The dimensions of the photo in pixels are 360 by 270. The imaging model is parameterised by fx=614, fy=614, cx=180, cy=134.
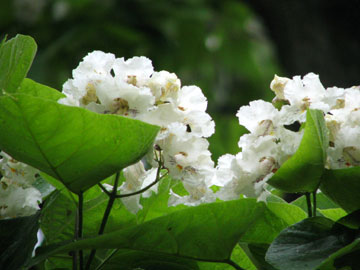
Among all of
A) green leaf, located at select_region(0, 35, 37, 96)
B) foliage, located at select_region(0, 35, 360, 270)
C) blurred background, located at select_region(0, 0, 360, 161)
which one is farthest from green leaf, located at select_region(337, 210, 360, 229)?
blurred background, located at select_region(0, 0, 360, 161)

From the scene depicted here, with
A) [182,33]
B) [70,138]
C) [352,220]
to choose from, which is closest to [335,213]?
[352,220]

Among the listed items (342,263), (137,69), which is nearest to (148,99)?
(137,69)

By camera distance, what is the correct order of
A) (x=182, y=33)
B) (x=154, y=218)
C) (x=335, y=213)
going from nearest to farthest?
(x=154, y=218) < (x=335, y=213) < (x=182, y=33)

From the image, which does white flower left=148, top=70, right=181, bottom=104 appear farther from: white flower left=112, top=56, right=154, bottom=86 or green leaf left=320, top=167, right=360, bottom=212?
green leaf left=320, top=167, right=360, bottom=212

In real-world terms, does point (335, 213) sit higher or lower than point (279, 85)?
lower

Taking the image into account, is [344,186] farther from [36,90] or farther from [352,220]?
[36,90]

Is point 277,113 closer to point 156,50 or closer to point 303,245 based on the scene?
point 303,245

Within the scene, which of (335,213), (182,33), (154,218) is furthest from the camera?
(182,33)
